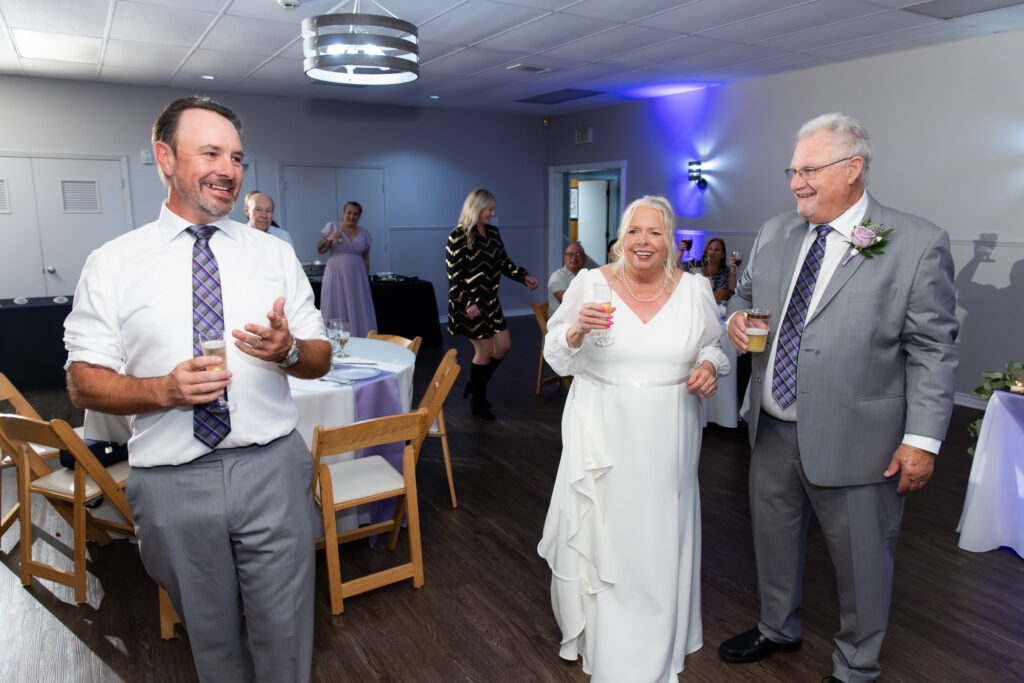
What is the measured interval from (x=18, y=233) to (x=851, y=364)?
8.84 metres

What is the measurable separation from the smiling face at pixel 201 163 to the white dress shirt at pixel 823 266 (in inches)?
68.0

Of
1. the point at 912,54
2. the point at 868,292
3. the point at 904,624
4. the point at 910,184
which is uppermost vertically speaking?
the point at 912,54

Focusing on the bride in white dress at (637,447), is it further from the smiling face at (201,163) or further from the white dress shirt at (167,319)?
the smiling face at (201,163)

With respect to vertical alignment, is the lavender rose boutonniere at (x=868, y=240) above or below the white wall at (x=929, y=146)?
below

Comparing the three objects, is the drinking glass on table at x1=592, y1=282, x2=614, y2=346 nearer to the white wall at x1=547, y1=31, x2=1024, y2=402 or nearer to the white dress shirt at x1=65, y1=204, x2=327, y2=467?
the white dress shirt at x1=65, y1=204, x2=327, y2=467

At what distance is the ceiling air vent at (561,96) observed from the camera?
843 centimetres

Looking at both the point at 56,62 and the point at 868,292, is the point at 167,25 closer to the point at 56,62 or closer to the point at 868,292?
the point at 56,62

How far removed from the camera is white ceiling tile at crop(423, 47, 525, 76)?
6.24m

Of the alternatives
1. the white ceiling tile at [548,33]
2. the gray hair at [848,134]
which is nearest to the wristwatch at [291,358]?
the gray hair at [848,134]

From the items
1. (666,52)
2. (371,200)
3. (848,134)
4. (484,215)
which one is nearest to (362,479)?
(848,134)

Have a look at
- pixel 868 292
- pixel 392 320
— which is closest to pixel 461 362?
pixel 392 320

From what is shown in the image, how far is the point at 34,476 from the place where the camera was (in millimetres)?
3037

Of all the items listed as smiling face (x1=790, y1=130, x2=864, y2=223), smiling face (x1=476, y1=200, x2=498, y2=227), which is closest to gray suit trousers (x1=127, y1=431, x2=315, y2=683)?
smiling face (x1=790, y1=130, x2=864, y2=223)

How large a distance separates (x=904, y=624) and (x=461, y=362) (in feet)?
17.8
